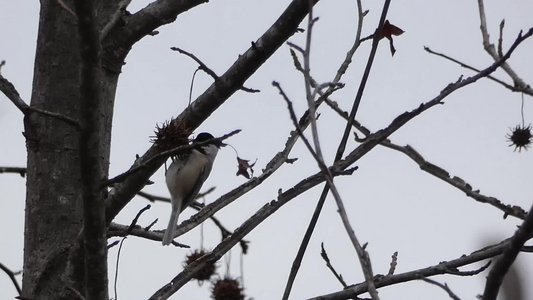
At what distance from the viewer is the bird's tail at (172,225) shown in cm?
331

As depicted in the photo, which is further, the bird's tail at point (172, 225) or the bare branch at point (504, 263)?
the bird's tail at point (172, 225)

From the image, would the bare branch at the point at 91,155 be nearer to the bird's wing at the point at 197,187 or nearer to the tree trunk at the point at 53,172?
the tree trunk at the point at 53,172

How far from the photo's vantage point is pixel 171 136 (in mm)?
2957

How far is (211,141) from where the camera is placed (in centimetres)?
229

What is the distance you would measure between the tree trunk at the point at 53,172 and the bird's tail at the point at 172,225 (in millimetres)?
368

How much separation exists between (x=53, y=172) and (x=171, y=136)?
17.1 inches

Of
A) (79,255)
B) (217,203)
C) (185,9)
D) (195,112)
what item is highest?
(185,9)

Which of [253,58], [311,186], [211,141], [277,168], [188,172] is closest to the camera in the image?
[211,141]

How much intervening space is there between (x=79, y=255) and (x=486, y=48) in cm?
150

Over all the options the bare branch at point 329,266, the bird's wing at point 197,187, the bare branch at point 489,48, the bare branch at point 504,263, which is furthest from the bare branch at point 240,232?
the bird's wing at point 197,187

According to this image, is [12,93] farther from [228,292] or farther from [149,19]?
[228,292]

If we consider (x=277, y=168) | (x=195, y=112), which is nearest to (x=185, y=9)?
(x=195, y=112)

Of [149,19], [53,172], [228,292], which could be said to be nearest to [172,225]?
[228,292]

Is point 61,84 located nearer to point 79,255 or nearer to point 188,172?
point 79,255
